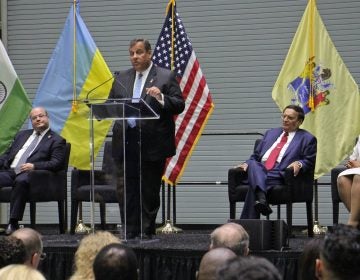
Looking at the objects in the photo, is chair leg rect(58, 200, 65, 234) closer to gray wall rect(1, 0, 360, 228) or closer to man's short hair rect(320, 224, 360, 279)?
gray wall rect(1, 0, 360, 228)

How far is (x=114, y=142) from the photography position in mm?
6340

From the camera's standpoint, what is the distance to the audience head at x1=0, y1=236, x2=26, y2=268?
3467 millimetres

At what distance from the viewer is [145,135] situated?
6496mm

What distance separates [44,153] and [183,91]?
177cm

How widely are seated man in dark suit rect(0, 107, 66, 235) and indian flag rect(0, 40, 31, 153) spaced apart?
0.57 m

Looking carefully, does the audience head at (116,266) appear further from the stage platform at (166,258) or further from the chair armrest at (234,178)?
the chair armrest at (234,178)

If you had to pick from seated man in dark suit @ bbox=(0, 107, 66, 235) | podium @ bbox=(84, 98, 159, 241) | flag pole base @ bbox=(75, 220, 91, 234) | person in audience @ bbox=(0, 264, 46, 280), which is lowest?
flag pole base @ bbox=(75, 220, 91, 234)

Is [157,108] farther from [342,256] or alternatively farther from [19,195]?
[342,256]

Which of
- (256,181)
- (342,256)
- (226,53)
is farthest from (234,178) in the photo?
(342,256)

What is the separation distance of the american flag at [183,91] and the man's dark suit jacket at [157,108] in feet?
6.60

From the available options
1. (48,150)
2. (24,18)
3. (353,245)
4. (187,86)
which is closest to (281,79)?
(187,86)

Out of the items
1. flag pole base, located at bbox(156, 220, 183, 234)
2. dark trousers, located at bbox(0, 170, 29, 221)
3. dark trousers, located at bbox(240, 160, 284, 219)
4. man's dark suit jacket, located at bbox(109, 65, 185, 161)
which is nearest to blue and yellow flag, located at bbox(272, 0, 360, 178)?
dark trousers, located at bbox(240, 160, 284, 219)

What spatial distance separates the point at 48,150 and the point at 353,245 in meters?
5.25

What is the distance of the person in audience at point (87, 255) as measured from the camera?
368 centimetres
